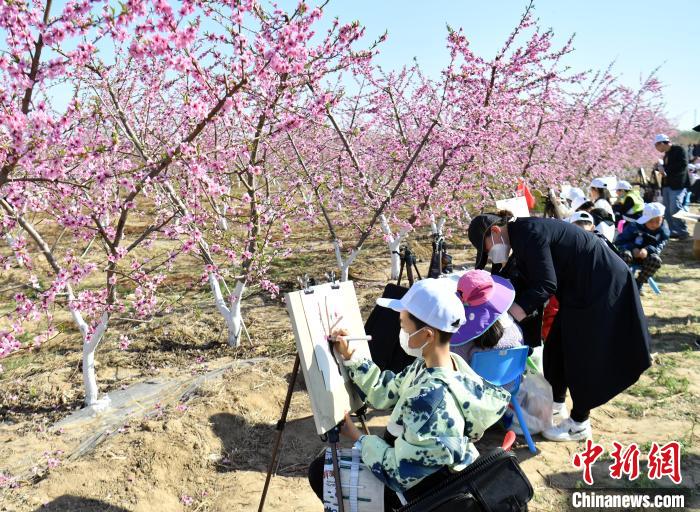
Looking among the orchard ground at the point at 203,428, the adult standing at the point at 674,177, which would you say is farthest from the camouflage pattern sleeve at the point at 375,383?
the adult standing at the point at 674,177

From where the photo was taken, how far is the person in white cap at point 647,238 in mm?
6738

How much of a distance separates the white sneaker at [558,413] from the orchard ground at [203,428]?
0.82ft

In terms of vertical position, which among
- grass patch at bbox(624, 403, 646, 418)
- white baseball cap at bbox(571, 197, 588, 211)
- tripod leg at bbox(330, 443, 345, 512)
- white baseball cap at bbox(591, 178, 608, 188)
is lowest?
grass patch at bbox(624, 403, 646, 418)

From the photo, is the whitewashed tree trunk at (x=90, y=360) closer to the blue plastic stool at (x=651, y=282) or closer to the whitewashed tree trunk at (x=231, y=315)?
the whitewashed tree trunk at (x=231, y=315)

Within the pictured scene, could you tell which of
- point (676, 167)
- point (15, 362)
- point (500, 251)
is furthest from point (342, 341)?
point (676, 167)

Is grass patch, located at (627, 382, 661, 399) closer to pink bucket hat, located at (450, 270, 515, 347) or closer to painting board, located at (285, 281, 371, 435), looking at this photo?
pink bucket hat, located at (450, 270, 515, 347)

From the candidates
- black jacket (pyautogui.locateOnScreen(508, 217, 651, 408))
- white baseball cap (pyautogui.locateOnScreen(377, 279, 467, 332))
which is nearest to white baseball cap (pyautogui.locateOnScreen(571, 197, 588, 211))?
black jacket (pyautogui.locateOnScreen(508, 217, 651, 408))

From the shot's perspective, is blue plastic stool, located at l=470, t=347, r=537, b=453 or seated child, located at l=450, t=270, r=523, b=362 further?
blue plastic stool, located at l=470, t=347, r=537, b=453

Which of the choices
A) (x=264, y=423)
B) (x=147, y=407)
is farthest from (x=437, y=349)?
(x=147, y=407)

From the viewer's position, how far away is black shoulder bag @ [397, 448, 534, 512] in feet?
6.48

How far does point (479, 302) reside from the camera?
3283 millimetres

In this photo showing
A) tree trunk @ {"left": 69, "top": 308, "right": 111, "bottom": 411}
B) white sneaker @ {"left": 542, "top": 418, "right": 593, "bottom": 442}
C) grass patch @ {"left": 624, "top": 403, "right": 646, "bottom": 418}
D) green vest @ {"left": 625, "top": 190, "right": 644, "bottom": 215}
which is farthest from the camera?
green vest @ {"left": 625, "top": 190, "right": 644, "bottom": 215}

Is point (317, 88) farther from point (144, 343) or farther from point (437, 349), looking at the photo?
point (437, 349)

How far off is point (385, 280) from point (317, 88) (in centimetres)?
372
